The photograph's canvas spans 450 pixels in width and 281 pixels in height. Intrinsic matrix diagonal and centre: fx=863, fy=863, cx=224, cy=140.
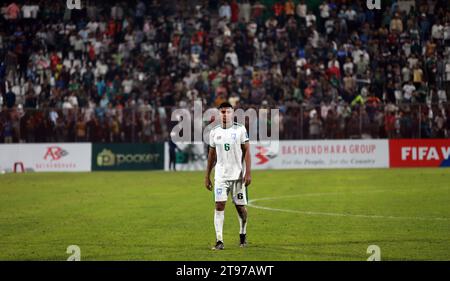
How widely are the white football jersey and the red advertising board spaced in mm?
23689

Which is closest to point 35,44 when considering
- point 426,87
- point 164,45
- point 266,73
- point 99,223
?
point 164,45

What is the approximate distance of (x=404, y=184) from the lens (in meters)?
28.8

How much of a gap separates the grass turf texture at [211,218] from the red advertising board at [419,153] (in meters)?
3.65

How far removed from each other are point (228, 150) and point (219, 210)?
1060mm

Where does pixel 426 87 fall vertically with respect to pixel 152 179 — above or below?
above

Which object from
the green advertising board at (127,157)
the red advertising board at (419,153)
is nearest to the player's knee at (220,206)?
the green advertising board at (127,157)

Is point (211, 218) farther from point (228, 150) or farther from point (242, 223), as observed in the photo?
point (228, 150)

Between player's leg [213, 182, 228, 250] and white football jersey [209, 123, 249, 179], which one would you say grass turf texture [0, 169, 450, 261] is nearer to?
player's leg [213, 182, 228, 250]

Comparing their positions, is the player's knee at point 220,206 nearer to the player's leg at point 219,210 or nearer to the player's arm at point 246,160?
the player's leg at point 219,210

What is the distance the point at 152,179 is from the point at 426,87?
1373cm

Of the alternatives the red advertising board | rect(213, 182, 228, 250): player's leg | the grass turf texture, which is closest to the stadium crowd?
the red advertising board

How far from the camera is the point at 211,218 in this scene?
19.8 metres

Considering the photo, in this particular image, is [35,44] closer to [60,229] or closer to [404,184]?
[404,184]

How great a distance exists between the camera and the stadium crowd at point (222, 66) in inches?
1464
